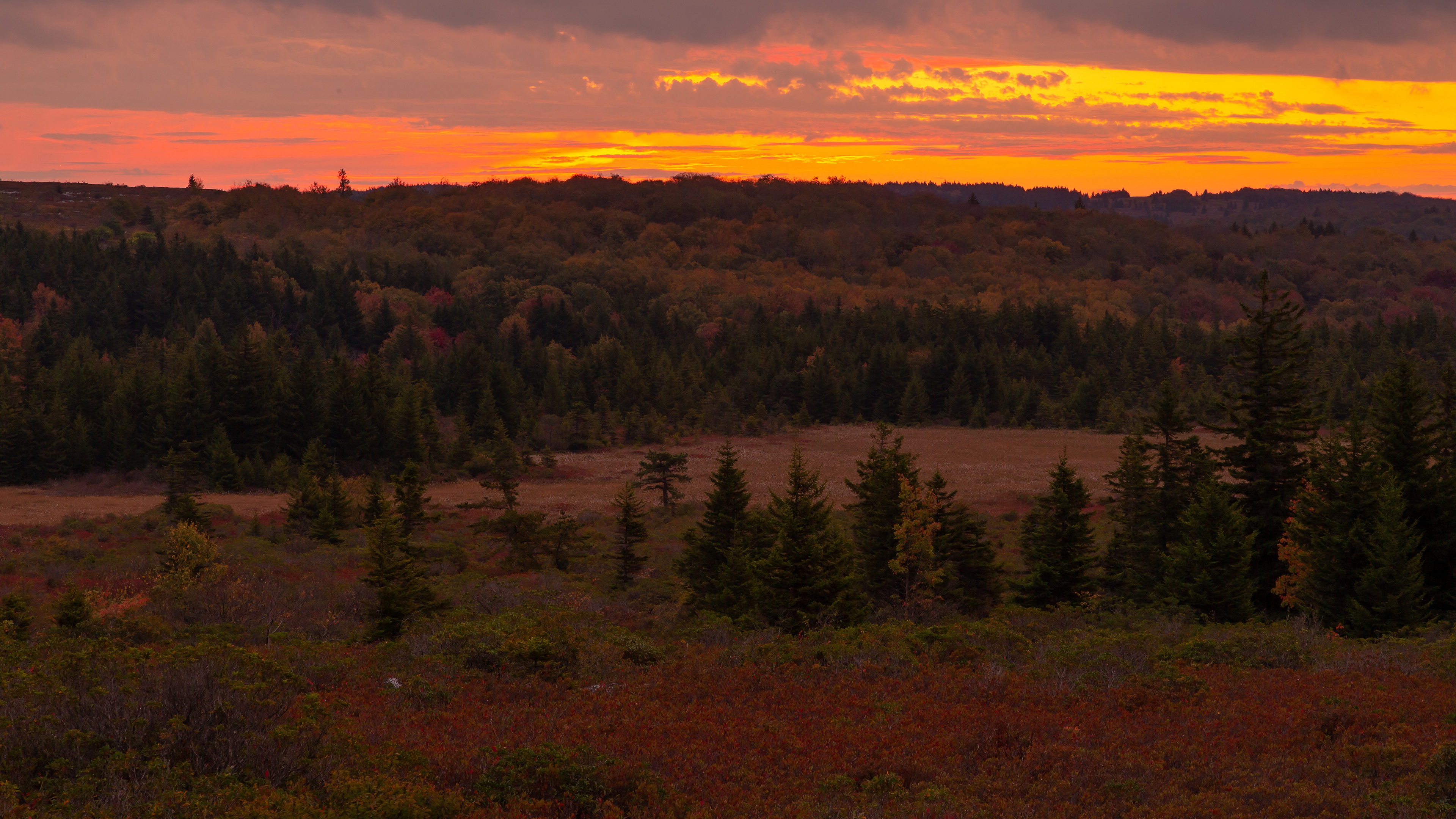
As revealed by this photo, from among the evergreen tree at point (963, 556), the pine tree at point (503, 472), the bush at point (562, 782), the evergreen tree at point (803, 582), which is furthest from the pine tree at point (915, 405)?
the bush at point (562, 782)

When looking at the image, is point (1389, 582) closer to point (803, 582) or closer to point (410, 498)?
point (803, 582)

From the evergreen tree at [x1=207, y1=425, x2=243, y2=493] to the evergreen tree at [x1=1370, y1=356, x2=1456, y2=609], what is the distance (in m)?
65.8

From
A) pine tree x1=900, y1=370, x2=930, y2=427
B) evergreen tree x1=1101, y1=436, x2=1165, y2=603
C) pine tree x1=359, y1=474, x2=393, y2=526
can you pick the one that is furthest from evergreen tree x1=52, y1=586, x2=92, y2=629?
pine tree x1=900, y1=370, x2=930, y2=427

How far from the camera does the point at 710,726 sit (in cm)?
1412

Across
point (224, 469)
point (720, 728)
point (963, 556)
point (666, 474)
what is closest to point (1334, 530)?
point (963, 556)

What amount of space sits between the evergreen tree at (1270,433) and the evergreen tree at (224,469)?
61.3m

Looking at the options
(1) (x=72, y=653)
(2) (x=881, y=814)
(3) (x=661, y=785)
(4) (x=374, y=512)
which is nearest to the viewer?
(2) (x=881, y=814)

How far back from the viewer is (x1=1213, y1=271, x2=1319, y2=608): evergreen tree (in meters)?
34.2

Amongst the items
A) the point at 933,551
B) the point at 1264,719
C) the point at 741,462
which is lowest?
the point at 741,462

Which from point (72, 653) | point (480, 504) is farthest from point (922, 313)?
point (72, 653)

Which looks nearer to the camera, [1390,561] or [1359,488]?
[1390,561]

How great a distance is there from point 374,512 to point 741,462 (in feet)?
152

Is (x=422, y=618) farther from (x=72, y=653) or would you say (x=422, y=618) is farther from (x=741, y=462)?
(x=741, y=462)

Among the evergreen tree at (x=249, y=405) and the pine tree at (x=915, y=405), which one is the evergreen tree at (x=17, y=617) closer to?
the evergreen tree at (x=249, y=405)
